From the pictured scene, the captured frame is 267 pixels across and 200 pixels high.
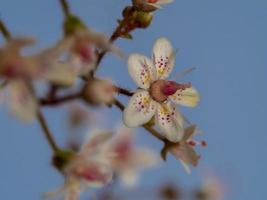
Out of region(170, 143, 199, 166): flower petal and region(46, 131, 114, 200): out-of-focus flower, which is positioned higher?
region(46, 131, 114, 200): out-of-focus flower

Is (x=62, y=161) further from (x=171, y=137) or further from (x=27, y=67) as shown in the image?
(x=27, y=67)

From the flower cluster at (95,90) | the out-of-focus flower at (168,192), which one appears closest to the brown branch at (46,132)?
the flower cluster at (95,90)

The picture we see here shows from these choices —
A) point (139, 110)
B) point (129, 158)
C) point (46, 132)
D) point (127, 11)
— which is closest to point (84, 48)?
point (46, 132)

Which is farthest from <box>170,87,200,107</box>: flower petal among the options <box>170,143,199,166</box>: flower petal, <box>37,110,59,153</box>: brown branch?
<box>37,110,59,153</box>: brown branch

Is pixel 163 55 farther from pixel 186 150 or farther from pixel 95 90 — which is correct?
pixel 95 90

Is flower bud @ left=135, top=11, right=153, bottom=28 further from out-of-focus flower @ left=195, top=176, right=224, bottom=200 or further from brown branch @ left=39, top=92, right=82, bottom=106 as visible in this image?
out-of-focus flower @ left=195, top=176, right=224, bottom=200
